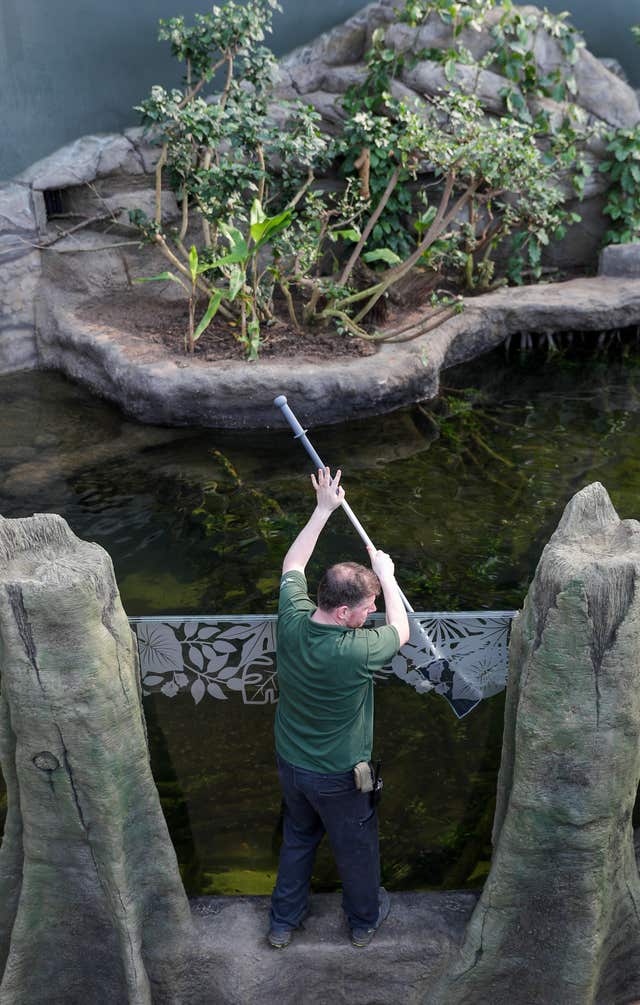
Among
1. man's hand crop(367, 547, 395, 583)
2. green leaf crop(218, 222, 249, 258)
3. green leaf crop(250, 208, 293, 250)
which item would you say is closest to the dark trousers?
man's hand crop(367, 547, 395, 583)

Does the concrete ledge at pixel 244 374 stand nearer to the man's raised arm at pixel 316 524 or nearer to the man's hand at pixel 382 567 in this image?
the man's raised arm at pixel 316 524

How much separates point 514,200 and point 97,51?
15.2 feet

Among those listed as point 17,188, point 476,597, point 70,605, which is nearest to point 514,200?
point 17,188

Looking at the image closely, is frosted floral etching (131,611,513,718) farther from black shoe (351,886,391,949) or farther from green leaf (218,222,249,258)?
green leaf (218,222,249,258)

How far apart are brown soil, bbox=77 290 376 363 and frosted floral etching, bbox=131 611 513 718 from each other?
217 inches

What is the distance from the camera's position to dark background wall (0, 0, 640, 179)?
9461mm

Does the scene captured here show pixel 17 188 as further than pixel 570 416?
Yes

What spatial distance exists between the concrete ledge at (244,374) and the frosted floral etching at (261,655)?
500cm

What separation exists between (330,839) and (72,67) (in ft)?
29.9

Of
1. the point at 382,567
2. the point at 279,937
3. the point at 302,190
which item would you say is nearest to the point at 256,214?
the point at 302,190

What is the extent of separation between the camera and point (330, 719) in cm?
273

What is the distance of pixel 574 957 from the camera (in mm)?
2838

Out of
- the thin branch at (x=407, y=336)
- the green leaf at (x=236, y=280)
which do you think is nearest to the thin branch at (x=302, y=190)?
the green leaf at (x=236, y=280)

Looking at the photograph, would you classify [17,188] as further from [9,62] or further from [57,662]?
[57,662]
